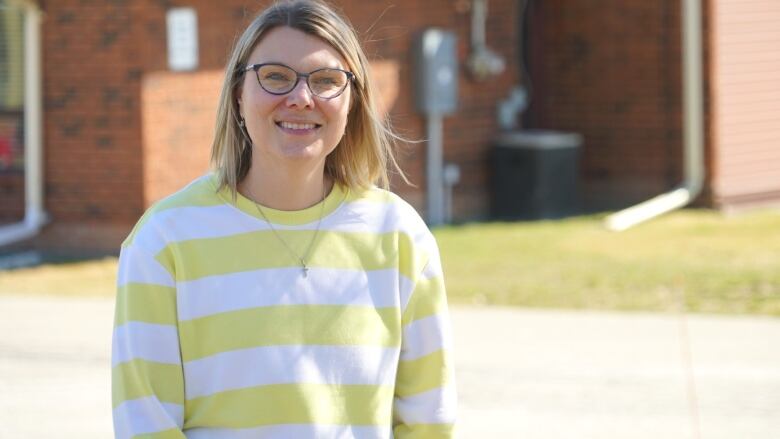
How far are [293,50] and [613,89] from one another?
12819 millimetres

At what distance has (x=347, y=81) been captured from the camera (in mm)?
2961

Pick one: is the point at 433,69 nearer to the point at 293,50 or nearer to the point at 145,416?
the point at 293,50

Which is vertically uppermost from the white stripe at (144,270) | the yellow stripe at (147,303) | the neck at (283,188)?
the neck at (283,188)

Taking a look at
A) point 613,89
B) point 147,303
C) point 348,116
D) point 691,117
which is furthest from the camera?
point 613,89

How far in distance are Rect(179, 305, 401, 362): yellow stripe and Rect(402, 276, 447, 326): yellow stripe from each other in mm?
116

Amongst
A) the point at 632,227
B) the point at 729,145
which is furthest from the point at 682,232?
the point at 729,145

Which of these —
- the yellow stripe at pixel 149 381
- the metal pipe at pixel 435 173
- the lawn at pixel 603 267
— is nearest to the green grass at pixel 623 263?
the lawn at pixel 603 267

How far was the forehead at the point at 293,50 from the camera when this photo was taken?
290cm

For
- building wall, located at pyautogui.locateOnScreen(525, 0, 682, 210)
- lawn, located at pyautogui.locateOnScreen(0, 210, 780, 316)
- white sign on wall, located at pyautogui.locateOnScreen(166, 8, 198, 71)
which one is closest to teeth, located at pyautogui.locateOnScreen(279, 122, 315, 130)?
lawn, located at pyautogui.locateOnScreen(0, 210, 780, 316)

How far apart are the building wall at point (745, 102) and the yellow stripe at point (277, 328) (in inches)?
476

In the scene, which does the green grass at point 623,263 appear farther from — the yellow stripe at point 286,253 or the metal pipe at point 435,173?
→ the yellow stripe at point 286,253

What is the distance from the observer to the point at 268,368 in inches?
111

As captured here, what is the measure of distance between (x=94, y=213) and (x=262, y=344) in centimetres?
992

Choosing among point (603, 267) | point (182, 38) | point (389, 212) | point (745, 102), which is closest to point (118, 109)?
point (182, 38)
